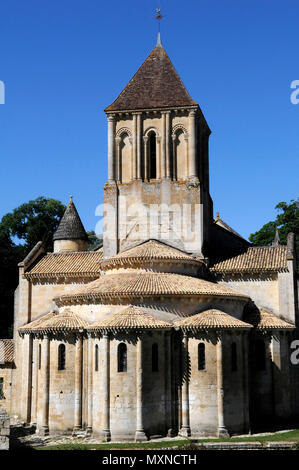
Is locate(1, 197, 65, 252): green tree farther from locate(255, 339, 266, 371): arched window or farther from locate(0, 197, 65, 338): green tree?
locate(255, 339, 266, 371): arched window

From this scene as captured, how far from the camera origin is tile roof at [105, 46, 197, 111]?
39.0m

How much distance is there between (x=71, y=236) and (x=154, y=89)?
47.5 feet

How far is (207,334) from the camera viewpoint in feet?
98.6

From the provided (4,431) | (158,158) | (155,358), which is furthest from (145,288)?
(158,158)

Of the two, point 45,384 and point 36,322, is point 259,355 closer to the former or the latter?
point 45,384

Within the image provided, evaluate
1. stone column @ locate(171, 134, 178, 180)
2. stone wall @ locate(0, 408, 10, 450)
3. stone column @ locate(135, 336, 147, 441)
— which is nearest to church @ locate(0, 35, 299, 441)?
stone column @ locate(135, 336, 147, 441)

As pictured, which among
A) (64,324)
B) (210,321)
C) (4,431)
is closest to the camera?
(4,431)

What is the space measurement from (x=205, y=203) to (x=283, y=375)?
12.4 m

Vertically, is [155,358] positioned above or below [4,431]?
above

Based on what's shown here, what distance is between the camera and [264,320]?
112 feet

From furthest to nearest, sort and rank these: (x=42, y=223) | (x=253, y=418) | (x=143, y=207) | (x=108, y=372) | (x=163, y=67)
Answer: (x=42, y=223) → (x=163, y=67) → (x=143, y=207) → (x=253, y=418) → (x=108, y=372)

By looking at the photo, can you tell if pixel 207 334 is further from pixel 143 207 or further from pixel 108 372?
pixel 143 207

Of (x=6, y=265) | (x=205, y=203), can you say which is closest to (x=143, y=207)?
(x=205, y=203)

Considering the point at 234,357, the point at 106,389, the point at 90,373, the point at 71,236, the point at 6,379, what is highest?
the point at 71,236
